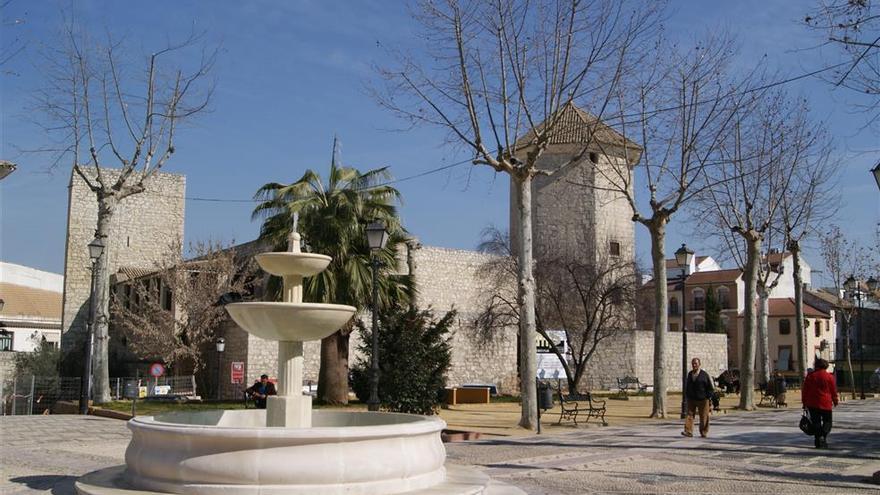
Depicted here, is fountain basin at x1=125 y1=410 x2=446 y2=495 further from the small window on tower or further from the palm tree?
the small window on tower

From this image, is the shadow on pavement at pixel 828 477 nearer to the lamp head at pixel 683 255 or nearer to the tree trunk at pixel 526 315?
the tree trunk at pixel 526 315

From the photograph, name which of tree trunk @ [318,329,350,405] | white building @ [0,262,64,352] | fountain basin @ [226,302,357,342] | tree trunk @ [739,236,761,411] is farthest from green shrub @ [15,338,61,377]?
fountain basin @ [226,302,357,342]

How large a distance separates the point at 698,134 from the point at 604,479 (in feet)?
46.0

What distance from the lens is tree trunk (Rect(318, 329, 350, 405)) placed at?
24.9 m

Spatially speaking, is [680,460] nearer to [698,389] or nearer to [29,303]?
[698,389]

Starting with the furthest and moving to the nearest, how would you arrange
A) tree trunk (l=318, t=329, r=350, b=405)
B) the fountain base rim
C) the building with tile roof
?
1. the building with tile roof
2. tree trunk (l=318, t=329, r=350, b=405)
3. the fountain base rim

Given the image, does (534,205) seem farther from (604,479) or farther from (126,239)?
(604,479)

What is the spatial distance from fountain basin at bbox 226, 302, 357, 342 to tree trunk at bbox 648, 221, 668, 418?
545 inches

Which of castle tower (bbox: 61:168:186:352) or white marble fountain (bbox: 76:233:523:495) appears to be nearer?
white marble fountain (bbox: 76:233:523:495)

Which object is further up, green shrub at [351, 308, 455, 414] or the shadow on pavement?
green shrub at [351, 308, 455, 414]

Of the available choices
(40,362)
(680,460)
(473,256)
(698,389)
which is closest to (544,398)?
(698,389)

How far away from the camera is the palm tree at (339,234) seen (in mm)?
23438

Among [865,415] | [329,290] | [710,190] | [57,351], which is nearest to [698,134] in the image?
[710,190]

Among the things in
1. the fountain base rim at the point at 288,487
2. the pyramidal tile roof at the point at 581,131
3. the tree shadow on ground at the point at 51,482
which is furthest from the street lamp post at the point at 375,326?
the fountain base rim at the point at 288,487
